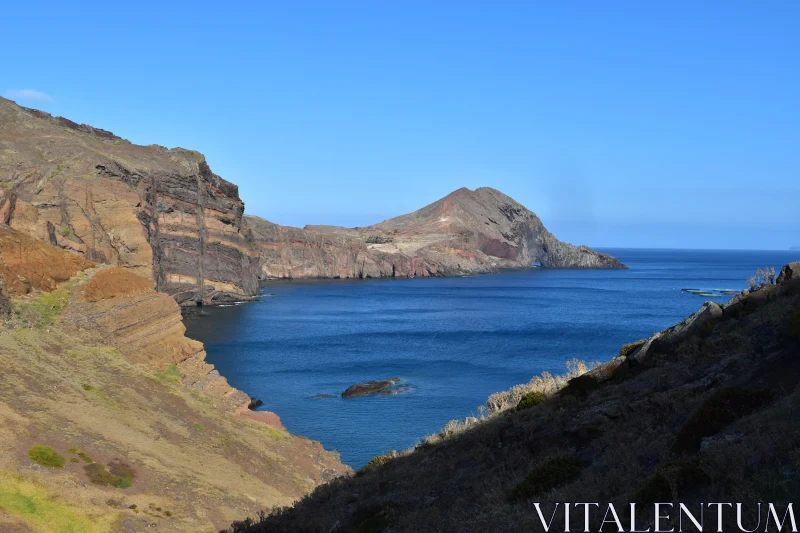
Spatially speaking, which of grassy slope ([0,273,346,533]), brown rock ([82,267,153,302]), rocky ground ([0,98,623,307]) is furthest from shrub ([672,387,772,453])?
rocky ground ([0,98,623,307])

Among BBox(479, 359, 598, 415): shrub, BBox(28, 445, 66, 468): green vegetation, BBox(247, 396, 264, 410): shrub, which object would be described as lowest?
BBox(247, 396, 264, 410): shrub

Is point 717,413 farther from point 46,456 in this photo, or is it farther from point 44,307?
point 44,307

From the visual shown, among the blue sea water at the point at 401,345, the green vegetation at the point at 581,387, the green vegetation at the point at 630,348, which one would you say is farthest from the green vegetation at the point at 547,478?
the blue sea water at the point at 401,345

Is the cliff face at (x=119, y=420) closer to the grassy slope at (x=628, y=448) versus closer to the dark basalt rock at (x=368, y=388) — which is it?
the grassy slope at (x=628, y=448)

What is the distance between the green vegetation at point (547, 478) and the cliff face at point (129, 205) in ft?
145

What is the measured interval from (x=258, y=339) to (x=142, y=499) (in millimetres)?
60288

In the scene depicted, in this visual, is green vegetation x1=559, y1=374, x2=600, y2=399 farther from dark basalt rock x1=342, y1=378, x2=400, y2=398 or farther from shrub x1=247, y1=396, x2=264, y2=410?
dark basalt rock x1=342, y1=378, x2=400, y2=398

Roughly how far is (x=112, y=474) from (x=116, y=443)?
233 centimetres

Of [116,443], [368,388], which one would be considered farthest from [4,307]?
→ [368,388]

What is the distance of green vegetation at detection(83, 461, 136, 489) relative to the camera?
2208 cm

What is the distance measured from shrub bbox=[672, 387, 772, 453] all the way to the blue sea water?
27.8 metres

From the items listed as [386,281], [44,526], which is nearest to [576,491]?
[44,526]

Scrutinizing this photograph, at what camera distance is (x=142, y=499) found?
21953mm

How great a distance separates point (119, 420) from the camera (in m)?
27.6
